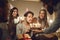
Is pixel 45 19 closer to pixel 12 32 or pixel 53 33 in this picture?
pixel 53 33

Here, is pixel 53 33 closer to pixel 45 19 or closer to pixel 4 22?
pixel 45 19

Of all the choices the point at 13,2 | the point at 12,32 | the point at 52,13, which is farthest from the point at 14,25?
the point at 52,13

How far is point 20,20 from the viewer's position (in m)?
1.71

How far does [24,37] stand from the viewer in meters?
1.71

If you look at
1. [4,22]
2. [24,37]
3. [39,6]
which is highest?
[39,6]

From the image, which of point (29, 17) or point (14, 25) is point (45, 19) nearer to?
point (29, 17)

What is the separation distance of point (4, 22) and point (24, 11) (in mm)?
175

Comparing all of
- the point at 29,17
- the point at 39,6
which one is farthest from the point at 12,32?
the point at 39,6

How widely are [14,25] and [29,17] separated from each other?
13cm

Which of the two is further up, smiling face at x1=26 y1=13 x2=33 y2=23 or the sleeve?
smiling face at x1=26 y1=13 x2=33 y2=23

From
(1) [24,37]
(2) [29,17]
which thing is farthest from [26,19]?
(1) [24,37]

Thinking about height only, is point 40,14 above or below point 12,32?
above

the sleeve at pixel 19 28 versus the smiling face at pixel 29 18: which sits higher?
the smiling face at pixel 29 18

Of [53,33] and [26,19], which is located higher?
[26,19]
